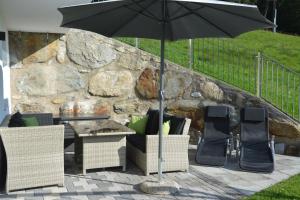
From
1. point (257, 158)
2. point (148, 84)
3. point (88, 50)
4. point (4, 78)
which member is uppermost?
point (88, 50)

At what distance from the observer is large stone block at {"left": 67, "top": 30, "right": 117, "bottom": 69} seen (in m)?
7.60

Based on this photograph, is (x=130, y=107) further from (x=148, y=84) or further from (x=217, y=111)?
(x=217, y=111)

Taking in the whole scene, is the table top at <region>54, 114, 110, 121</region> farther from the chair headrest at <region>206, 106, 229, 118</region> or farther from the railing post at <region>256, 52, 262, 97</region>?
the railing post at <region>256, 52, 262, 97</region>

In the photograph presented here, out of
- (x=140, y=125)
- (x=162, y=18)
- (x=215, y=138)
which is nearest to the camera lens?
(x=162, y=18)

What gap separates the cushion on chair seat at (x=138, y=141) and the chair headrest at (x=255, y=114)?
6.75 feet

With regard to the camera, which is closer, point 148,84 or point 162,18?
point 162,18

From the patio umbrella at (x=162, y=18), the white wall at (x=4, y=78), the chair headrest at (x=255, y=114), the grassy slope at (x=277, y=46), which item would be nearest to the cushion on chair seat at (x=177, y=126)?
the patio umbrella at (x=162, y=18)

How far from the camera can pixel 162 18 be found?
456 cm

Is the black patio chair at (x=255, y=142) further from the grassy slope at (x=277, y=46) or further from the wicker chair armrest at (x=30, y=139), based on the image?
the grassy slope at (x=277, y=46)

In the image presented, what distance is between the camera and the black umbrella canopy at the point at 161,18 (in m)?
4.17

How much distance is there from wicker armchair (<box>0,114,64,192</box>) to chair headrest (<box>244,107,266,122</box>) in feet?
11.4

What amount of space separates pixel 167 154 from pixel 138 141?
22.7 inches

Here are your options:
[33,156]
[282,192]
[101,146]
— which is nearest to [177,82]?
[101,146]

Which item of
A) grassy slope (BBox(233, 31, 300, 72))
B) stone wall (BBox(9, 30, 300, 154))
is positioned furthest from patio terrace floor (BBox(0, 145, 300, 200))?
grassy slope (BBox(233, 31, 300, 72))
